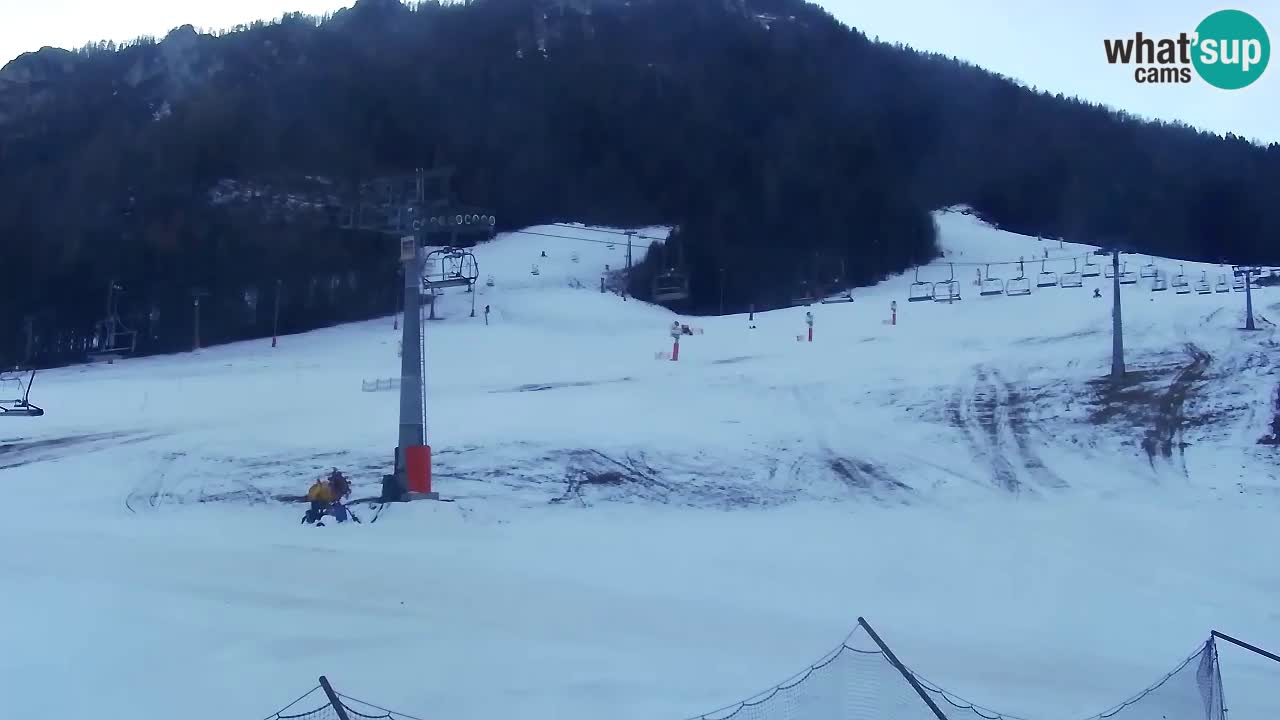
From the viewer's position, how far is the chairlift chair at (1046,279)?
1603 inches

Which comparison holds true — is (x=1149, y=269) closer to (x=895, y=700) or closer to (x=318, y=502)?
(x=318, y=502)

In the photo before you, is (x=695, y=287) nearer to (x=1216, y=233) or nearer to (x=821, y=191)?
(x=821, y=191)

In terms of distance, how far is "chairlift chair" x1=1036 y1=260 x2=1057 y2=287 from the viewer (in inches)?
1603

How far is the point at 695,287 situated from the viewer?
167 feet

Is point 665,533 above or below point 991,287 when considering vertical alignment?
below

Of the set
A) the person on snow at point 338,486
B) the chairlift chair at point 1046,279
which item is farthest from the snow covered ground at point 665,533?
the chairlift chair at point 1046,279

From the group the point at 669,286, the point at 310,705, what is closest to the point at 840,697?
the point at 310,705

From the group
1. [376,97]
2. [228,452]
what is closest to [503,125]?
[376,97]

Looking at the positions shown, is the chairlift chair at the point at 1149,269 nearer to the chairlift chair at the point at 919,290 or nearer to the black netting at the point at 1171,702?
the chairlift chair at the point at 919,290

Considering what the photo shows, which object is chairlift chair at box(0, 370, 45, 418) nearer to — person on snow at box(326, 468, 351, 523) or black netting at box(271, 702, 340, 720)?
person on snow at box(326, 468, 351, 523)

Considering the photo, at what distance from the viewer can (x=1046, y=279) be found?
44.5m

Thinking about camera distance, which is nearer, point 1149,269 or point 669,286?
point 669,286

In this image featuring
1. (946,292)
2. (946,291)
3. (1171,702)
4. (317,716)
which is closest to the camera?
(317,716)

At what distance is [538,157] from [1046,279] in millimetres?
33305
